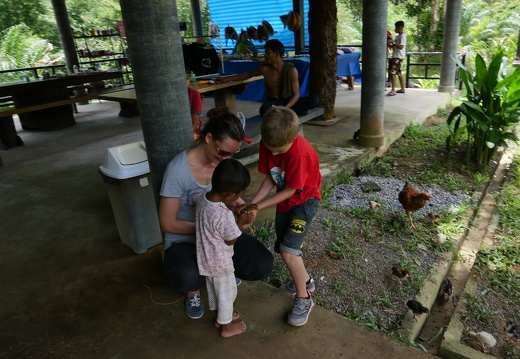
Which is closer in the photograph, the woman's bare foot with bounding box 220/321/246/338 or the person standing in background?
the woman's bare foot with bounding box 220/321/246/338

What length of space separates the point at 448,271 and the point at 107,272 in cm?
260

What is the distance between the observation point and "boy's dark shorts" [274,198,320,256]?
7.54 feet

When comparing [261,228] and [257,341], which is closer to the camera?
[257,341]

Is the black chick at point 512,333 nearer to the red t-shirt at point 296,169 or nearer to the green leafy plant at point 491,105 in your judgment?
the red t-shirt at point 296,169

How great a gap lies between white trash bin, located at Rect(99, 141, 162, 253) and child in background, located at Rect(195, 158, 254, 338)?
1.02 meters

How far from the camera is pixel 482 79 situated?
464 cm

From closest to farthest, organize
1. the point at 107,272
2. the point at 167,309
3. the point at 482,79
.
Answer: the point at 167,309 → the point at 107,272 → the point at 482,79

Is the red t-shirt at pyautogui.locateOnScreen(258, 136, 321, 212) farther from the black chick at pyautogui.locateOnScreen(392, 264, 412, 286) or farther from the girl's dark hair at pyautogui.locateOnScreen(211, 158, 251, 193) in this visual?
the black chick at pyautogui.locateOnScreen(392, 264, 412, 286)

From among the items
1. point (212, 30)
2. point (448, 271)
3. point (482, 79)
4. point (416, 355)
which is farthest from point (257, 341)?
point (212, 30)

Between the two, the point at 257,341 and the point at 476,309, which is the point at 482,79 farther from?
the point at 257,341

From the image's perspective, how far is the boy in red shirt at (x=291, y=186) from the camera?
213cm

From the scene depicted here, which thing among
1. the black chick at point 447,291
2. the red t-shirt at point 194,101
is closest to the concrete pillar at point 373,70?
the red t-shirt at point 194,101

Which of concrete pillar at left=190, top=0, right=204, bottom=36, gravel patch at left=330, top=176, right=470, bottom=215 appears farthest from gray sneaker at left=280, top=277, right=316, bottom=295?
concrete pillar at left=190, top=0, right=204, bottom=36

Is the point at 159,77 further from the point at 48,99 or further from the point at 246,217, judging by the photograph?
the point at 48,99
